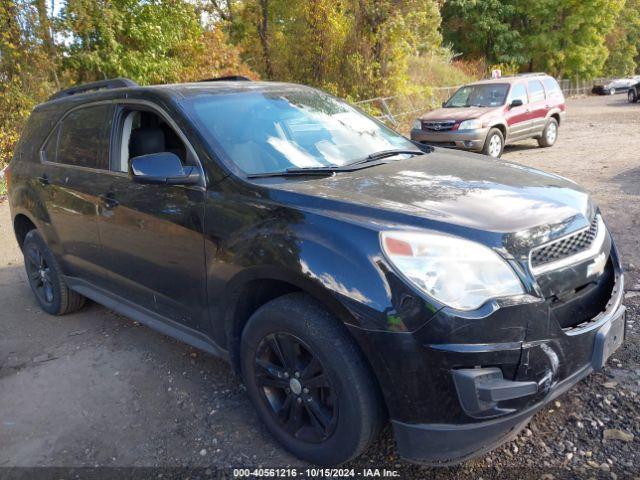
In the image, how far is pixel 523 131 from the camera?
12.3 meters

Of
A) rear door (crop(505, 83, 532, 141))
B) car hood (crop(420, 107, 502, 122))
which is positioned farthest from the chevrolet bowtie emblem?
rear door (crop(505, 83, 532, 141))

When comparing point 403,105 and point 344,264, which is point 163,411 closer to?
point 344,264

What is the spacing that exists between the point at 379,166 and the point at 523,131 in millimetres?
10250

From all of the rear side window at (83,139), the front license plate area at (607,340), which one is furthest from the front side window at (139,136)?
the front license plate area at (607,340)

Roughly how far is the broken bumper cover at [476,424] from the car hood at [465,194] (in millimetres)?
577

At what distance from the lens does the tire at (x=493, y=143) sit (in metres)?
11.2

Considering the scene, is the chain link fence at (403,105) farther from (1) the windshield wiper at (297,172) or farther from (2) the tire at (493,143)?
(1) the windshield wiper at (297,172)

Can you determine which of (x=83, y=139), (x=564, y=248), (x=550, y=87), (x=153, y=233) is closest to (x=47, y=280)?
(x=83, y=139)

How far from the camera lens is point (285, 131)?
3330mm

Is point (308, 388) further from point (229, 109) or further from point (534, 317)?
point (229, 109)

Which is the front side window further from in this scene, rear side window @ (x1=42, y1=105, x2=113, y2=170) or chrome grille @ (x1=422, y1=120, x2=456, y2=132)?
chrome grille @ (x1=422, y1=120, x2=456, y2=132)

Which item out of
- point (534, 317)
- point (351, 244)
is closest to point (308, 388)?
point (351, 244)

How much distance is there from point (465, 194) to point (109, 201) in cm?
225

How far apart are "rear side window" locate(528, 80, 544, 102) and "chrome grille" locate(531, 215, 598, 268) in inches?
434
